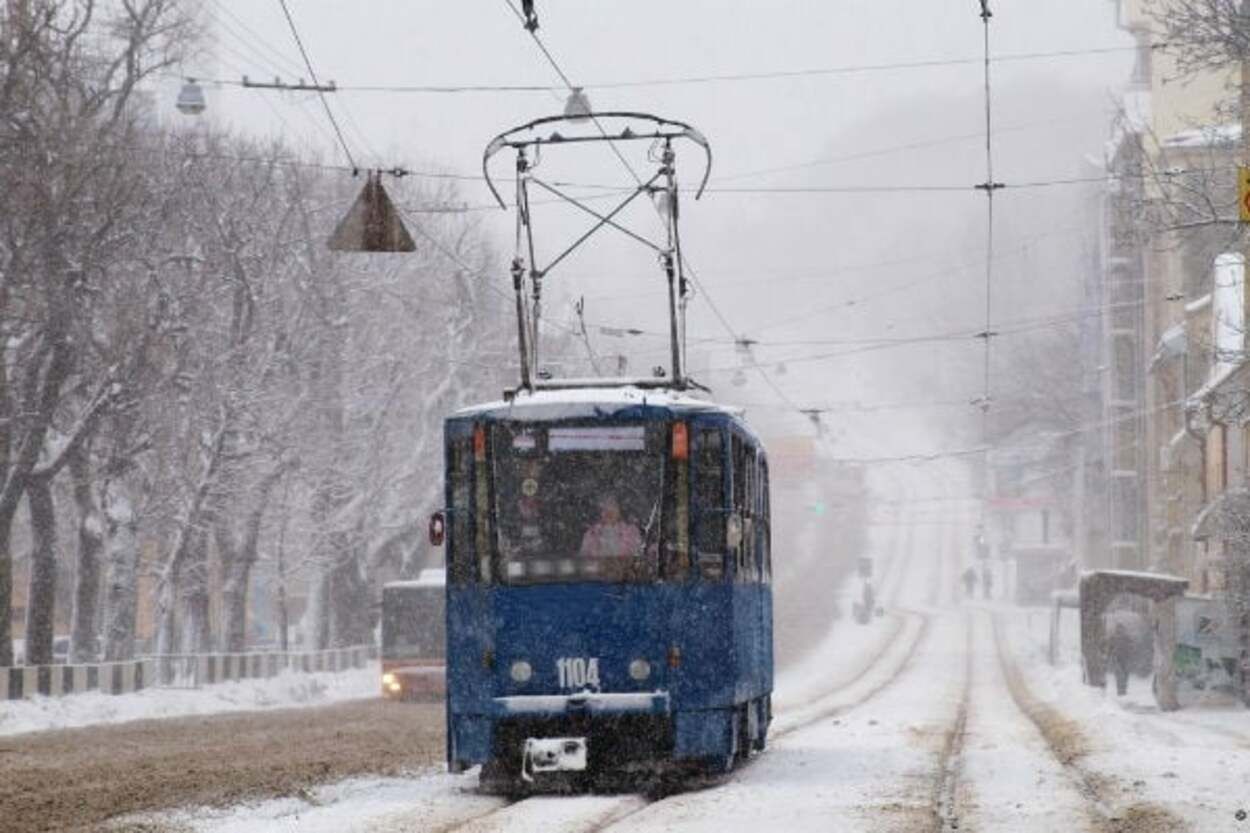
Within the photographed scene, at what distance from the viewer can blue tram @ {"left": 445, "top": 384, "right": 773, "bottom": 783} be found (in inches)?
782

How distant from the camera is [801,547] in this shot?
14438 centimetres

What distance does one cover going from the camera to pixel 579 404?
2006cm

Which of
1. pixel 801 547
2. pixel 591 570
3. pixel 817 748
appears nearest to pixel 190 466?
pixel 817 748

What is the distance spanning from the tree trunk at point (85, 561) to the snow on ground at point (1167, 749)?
18.1 metres

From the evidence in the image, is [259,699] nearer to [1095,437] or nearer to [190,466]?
[190,466]

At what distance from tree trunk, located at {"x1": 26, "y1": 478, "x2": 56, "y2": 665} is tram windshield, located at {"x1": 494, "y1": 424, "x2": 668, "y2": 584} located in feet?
78.7

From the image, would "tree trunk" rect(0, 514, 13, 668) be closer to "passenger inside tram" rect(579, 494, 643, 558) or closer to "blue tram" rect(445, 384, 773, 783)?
"blue tram" rect(445, 384, 773, 783)

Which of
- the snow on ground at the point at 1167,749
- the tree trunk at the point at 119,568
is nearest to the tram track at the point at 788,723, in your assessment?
the snow on ground at the point at 1167,749

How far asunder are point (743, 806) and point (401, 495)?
4757cm

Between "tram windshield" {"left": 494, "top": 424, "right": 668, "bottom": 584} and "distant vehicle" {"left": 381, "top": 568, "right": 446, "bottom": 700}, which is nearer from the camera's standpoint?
"tram windshield" {"left": 494, "top": 424, "right": 668, "bottom": 584}

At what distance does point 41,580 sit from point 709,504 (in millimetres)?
25959

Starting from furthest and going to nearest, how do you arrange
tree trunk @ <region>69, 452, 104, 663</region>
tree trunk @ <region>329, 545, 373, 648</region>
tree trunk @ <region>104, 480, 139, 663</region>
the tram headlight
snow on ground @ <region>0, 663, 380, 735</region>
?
tree trunk @ <region>329, 545, 373, 648</region> < tree trunk @ <region>104, 480, 139, 663</region> < tree trunk @ <region>69, 452, 104, 663</region> < snow on ground @ <region>0, 663, 380, 735</region> < the tram headlight

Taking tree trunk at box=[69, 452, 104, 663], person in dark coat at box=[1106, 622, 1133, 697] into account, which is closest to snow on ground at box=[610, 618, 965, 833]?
person in dark coat at box=[1106, 622, 1133, 697]

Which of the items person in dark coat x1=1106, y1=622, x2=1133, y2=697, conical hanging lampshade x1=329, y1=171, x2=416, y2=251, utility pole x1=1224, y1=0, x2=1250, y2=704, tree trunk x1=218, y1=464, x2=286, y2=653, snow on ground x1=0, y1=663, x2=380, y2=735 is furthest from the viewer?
tree trunk x1=218, y1=464, x2=286, y2=653
